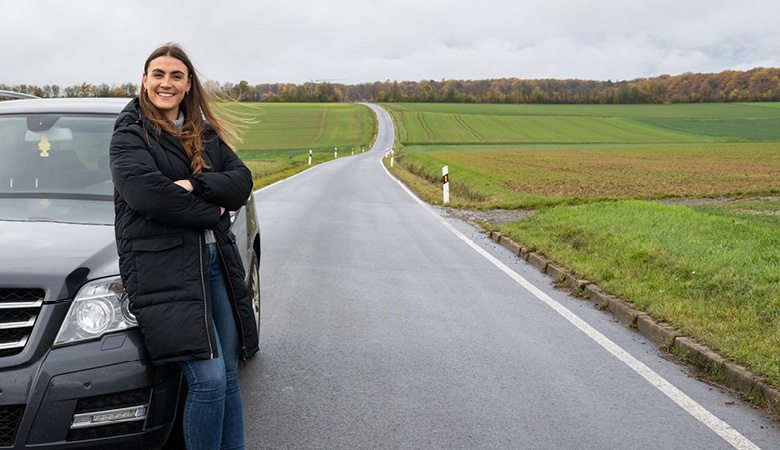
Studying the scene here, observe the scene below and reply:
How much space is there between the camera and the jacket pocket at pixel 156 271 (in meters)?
2.45

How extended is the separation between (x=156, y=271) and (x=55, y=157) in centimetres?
213

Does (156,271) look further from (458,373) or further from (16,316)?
(458,373)

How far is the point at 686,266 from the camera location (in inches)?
283

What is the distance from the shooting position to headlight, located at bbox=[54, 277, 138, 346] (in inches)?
100

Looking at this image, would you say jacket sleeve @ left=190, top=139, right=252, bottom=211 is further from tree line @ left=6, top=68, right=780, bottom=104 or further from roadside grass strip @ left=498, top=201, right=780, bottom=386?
tree line @ left=6, top=68, right=780, bottom=104

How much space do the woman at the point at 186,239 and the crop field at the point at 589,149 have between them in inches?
537

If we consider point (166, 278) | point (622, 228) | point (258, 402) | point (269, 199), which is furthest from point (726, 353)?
point (269, 199)

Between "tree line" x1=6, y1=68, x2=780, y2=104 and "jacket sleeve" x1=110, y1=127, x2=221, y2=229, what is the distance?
13014cm

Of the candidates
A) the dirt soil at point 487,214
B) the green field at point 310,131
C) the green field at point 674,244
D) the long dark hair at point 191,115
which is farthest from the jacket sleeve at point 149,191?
the green field at point 310,131

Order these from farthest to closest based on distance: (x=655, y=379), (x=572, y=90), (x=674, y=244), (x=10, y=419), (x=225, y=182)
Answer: (x=572, y=90)
(x=674, y=244)
(x=655, y=379)
(x=225, y=182)
(x=10, y=419)

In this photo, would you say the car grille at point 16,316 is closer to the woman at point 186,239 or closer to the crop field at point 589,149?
the woman at point 186,239

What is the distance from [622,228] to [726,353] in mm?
5436

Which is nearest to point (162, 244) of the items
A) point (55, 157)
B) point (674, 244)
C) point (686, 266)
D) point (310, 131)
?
point (55, 157)

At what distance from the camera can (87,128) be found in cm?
420
